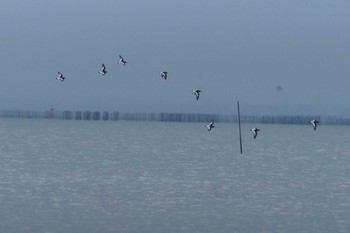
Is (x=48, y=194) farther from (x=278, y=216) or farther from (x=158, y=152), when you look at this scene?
(x=158, y=152)

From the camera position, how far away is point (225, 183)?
6619cm

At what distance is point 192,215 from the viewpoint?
4712 cm

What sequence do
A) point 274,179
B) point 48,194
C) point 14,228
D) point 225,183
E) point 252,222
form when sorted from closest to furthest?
1. point 14,228
2. point 252,222
3. point 48,194
4. point 225,183
5. point 274,179

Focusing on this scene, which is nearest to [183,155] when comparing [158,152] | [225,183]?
[158,152]

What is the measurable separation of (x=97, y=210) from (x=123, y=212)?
1.36 meters

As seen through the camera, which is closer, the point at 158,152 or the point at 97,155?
the point at 97,155

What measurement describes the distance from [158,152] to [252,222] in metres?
63.6

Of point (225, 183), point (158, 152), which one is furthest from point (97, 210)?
point (158, 152)

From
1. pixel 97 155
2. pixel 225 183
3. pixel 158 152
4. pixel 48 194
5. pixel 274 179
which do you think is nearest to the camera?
pixel 48 194

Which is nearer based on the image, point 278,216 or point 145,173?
point 278,216

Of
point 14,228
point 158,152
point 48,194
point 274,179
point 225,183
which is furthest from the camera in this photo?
point 158,152

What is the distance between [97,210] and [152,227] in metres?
5.53

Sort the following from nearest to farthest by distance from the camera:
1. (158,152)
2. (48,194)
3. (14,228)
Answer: (14,228)
(48,194)
(158,152)

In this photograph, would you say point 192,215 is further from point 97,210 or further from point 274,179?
point 274,179
